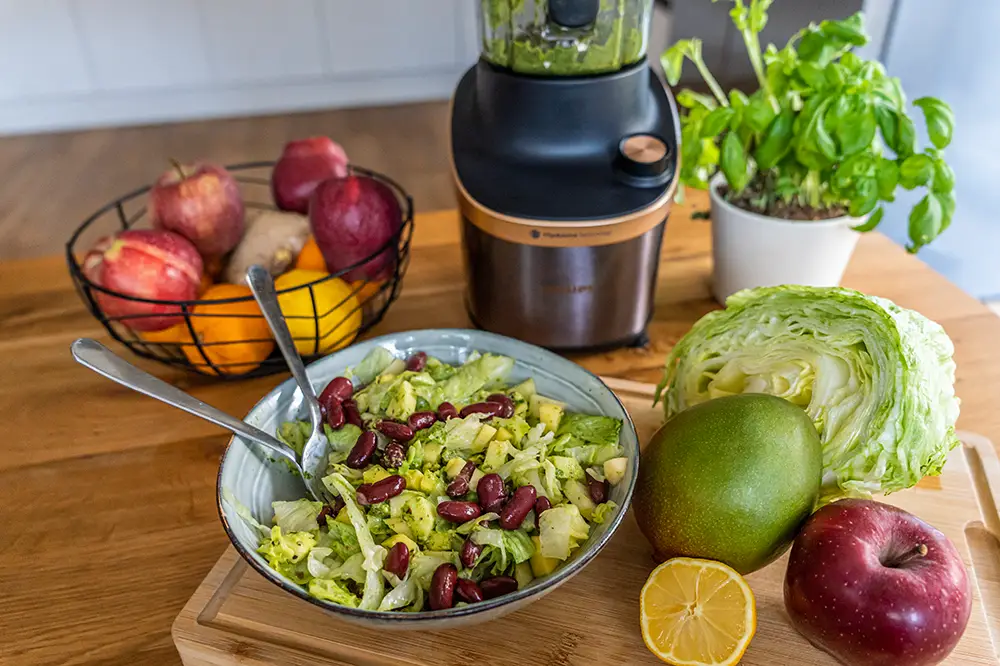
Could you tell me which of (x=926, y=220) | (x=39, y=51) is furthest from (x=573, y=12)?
(x=39, y=51)

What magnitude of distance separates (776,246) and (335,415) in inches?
25.1

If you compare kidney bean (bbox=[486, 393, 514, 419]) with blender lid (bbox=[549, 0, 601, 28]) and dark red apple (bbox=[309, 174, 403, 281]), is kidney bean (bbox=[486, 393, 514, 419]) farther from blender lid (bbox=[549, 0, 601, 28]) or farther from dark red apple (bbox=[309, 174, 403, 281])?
blender lid (bbox=[549, 0, 601, 28])

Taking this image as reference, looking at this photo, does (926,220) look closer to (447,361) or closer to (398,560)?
(447,361)

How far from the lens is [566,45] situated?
3.15 ft

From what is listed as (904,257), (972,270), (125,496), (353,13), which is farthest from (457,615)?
(353,13)

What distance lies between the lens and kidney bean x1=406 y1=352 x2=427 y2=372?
862mm

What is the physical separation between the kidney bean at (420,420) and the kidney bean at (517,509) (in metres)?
0.14

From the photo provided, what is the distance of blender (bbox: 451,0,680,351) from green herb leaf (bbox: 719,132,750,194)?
7cm

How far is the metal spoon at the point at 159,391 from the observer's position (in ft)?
2.38

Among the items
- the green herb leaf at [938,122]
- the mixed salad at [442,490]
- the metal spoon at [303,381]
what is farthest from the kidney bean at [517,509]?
the green herb leaf at [938,122]

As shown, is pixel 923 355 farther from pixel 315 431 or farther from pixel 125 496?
pixel 125 496

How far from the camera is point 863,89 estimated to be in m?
0.94

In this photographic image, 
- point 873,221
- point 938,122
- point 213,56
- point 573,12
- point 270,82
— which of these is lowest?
point 270,82

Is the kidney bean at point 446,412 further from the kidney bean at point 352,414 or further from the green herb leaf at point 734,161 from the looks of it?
the green herb leaf at point 734,161
